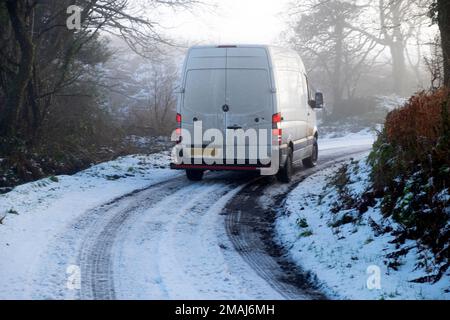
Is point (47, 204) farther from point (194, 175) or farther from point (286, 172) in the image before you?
point (286, 172)

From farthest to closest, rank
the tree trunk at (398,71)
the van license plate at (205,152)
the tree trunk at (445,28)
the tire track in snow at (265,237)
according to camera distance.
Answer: the tree trunk at (398,71)
the van license plate at (205,152)
the tree trunk at (445,28)
the tire track in snow at (265,237)

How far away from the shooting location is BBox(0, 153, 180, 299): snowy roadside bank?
5461mm

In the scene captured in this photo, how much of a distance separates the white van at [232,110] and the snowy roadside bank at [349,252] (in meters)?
1.96

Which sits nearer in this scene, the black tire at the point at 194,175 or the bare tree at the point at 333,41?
the black tire at the point at 194,175

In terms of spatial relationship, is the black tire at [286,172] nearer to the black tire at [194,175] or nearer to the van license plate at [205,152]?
the van license plate at [205,152]

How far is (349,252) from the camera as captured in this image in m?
5.78

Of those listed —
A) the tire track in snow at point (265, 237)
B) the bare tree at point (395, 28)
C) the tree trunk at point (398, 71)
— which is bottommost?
the tire track in snow at point (265, 237)

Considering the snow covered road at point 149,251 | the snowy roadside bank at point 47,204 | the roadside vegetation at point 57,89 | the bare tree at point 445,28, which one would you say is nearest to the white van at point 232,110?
the snow covered road at point 149,251

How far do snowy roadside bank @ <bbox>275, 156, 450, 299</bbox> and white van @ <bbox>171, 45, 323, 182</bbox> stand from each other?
77.1 inches

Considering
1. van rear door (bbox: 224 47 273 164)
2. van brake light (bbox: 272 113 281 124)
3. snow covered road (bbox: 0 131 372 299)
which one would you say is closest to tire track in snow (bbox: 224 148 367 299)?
snow covered road (bbox: 0 131 372 299)

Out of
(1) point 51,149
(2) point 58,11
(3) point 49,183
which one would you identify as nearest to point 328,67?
(2) point 58,11

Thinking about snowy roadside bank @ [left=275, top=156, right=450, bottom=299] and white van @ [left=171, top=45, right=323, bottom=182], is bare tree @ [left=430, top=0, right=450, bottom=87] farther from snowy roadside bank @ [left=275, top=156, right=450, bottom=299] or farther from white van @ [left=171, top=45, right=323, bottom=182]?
white van @ [left=171, top=45, right=323, bottom=182]

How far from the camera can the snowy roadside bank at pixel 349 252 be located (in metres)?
4.68

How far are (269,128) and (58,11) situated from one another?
29.1 feet
